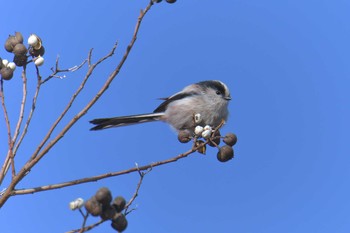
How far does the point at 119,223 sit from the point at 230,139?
1.46 m

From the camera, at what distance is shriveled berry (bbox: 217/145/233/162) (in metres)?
3.73

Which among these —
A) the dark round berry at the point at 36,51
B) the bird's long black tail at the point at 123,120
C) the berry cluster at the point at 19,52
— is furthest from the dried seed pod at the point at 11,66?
the bird's long black tail at the point at 123,120

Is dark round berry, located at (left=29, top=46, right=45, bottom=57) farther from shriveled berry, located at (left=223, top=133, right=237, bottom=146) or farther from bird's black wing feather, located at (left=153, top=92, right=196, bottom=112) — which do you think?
bird's black wing feather, located at (left=153, top=92, right=196, bottom=112)

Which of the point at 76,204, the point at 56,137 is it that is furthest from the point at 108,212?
the point at 56,137

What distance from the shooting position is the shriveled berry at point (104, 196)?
2557 mm

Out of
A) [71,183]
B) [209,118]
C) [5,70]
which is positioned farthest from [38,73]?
[209,118]

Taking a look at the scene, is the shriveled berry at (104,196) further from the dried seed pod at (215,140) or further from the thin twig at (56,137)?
the dried seed pod at (215,140)

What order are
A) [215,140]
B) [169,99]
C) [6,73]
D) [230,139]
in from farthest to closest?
[169,99], [215,140], [230,139], [6,73]

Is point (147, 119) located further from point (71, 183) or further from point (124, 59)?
point (71, 183)

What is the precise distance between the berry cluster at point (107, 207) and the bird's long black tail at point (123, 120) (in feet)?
8.87

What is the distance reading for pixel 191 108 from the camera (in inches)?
231

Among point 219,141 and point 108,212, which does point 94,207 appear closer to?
point 108,212

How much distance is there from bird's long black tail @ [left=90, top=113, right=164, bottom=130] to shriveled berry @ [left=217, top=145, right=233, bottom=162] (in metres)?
1.91

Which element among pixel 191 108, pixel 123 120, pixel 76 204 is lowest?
pixel 76 204
